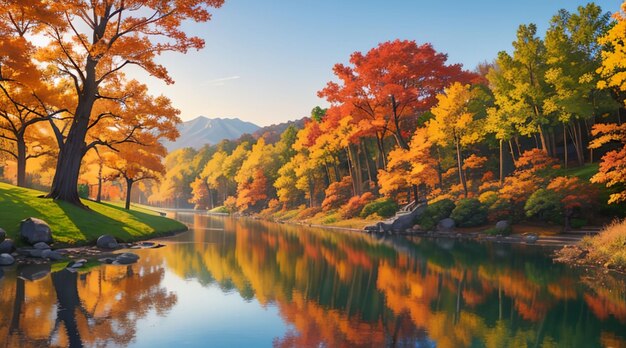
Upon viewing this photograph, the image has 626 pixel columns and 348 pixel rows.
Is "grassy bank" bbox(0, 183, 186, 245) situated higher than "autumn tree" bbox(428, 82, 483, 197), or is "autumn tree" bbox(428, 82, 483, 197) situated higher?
Answer: "autumn tree" bbox(428, 82, 483, 197)

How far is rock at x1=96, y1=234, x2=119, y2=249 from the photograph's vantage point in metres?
22.5

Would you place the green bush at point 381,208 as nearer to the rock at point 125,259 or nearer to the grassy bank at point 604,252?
the grassy bank at point 604,252

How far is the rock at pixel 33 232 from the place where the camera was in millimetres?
19391

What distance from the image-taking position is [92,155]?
47500mm

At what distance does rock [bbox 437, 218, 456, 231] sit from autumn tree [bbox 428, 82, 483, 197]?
5.64 m

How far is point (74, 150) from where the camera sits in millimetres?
27672

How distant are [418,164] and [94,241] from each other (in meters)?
26.9

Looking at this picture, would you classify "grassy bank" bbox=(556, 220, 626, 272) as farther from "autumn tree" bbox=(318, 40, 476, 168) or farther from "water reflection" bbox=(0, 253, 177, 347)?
"autumn tree" bbox=(318, 40, 476, 168)

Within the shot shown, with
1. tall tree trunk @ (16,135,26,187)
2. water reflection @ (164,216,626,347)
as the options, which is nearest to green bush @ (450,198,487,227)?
water reflection @ (164,216,626,347)

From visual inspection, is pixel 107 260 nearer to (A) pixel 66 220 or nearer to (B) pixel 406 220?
(A) pixel 66 220

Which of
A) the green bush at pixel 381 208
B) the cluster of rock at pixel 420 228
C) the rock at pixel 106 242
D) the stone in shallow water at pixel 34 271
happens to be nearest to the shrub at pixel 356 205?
the green bush at pixel 381 208

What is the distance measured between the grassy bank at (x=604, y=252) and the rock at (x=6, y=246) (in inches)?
932

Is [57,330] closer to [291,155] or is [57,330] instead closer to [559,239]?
[559,239]

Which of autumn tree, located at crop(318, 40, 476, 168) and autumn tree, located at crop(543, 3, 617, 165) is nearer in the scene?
autumn tree, located at crop(543, 3, 617, 165)
